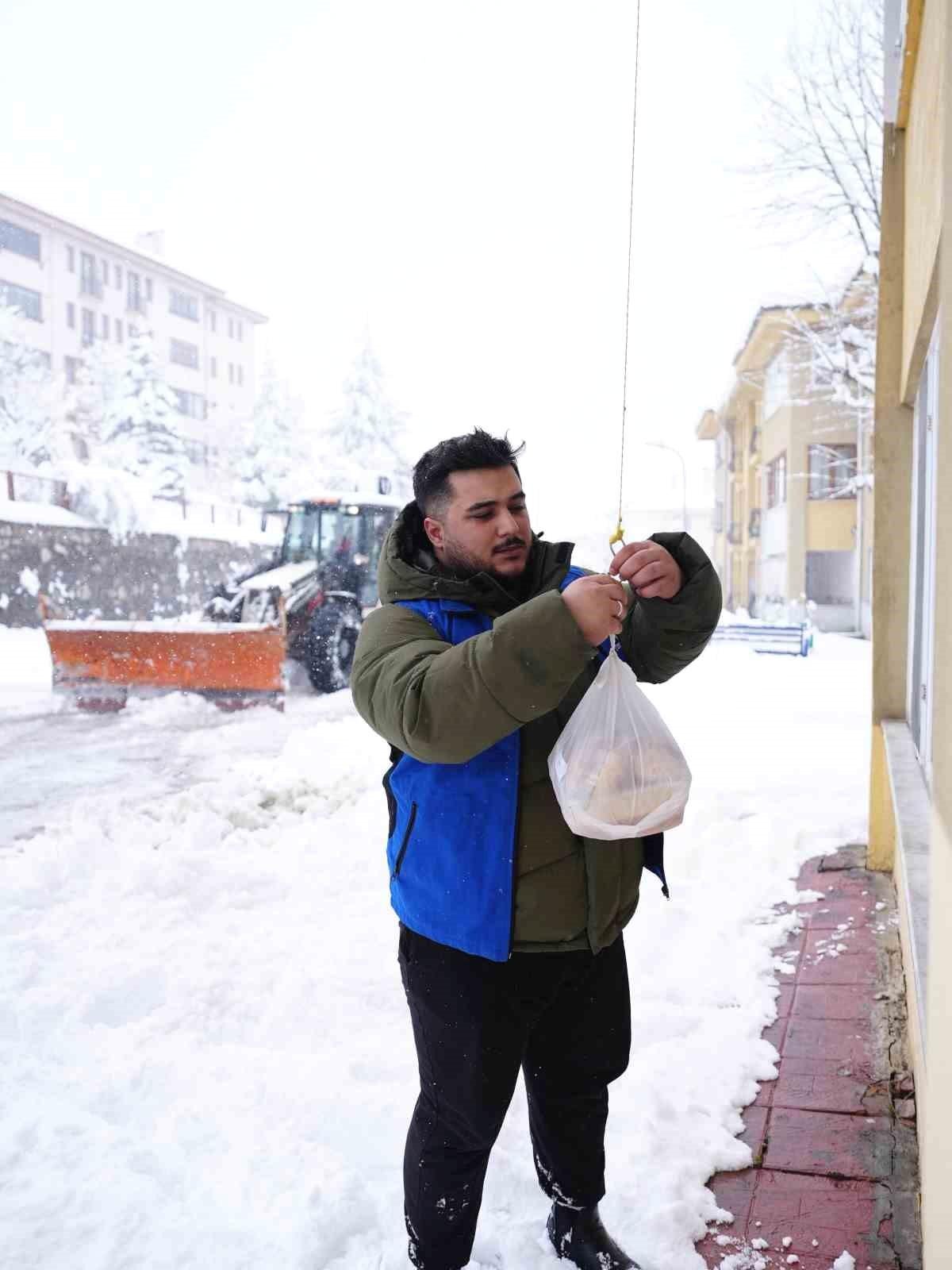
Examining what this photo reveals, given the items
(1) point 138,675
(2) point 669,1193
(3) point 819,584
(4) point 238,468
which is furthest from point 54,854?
(4) point 238,468

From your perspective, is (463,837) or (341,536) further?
(341,536)

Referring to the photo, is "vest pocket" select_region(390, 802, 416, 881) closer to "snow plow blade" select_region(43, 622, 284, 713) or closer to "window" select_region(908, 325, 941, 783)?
"window" select_region(908, 325, 941, 783)

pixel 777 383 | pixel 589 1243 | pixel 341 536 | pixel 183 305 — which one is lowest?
pixel 589 1243

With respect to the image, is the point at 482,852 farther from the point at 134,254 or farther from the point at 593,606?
the point at 134,254

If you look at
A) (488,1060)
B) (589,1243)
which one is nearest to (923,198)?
(488,1060)

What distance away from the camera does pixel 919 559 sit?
411 cm

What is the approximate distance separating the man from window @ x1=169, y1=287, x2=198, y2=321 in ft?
152

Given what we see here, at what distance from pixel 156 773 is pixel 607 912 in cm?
745

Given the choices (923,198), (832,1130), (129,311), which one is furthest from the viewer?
(129,311)

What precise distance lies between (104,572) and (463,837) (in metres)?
23.2

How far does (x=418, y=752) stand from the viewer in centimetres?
158

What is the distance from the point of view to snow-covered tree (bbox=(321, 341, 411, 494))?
43.3 metres

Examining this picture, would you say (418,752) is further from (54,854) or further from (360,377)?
(360,377)

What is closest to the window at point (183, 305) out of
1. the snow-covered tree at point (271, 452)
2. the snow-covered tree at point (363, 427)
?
the snow-covered tree at point (271, 452)
